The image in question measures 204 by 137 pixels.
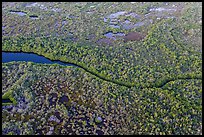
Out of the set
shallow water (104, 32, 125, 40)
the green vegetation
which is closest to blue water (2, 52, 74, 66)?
the green vegetation

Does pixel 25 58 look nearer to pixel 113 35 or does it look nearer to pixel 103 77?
pixel 103 77

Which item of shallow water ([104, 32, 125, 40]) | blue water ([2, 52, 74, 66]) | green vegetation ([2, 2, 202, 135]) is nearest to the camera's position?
green vegetation ([2, 2, 202, 135])

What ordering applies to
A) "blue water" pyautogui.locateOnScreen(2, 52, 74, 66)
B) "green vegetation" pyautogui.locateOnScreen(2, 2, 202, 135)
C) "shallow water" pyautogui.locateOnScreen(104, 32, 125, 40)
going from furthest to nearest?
"shallow water" pyautogui.locateOnScreen(104, 32, 125, 40)
"blue water" pyautogui.locateOnScreen(2, 52, 74, 66)
"green vegetation" pyautogui.locateOnScreen(2, 2, 202, 135)

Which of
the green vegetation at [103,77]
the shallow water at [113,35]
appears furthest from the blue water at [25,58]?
the shallow water at [113,35]

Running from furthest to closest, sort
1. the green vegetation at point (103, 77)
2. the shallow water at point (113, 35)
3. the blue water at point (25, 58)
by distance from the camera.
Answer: the shallow water at point (113, 35) → the blue water at point (25, 58) → the green vegetation at point (103, 77)

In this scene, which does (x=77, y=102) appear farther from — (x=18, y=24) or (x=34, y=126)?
(x=18, y=24)

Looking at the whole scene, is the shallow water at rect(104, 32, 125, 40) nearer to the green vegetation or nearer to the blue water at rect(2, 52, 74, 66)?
the green vegetation

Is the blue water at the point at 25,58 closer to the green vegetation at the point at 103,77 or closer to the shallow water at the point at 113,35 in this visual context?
the green vegetation at the point at 103,77

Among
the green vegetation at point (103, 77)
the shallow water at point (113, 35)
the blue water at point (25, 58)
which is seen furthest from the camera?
the shallow water at point (113, 35)

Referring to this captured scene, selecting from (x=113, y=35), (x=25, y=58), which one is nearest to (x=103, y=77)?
(x=113, y=35)

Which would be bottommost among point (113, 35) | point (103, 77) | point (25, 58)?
point (113, 35)

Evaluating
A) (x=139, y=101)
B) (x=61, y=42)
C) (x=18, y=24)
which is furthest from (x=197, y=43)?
(x=18, y=24)
